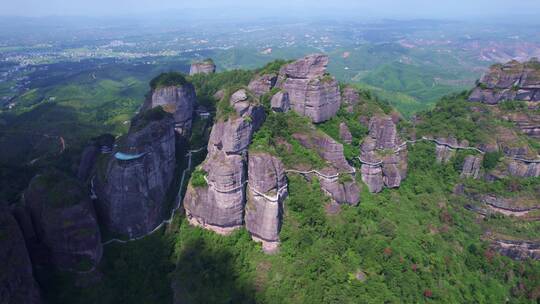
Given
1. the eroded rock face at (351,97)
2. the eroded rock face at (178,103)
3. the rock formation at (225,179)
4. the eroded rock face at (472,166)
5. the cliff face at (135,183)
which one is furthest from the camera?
the eroded rock face at (351,97)

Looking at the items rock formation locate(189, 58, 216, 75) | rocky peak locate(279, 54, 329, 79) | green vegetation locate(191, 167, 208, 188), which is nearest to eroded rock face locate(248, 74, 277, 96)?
rocky peak locate(279, 54, 329, 79)

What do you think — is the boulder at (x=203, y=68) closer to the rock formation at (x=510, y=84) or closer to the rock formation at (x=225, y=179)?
the rock formation at (x=225, y=179)

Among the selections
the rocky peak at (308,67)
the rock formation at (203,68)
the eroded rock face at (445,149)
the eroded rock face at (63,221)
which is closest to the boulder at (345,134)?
the rocky peak at (308,67)

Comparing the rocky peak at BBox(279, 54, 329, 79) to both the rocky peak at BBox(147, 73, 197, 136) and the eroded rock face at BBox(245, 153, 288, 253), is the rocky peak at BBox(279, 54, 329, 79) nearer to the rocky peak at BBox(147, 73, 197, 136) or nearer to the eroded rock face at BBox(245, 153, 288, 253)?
the rocky peak at BBox(147, 73, 197, 136)

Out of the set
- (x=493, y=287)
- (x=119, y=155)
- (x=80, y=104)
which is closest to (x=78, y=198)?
(x=119, y=155)

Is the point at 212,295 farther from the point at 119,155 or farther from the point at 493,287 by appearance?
the point at 493,287

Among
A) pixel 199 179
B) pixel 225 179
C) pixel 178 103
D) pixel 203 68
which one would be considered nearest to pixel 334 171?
pixel 225 179
